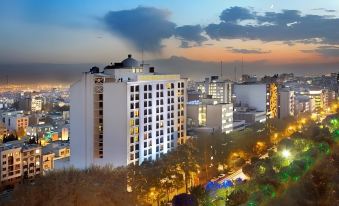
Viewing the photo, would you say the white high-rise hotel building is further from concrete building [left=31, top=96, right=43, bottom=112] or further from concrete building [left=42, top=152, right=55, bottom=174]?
concrete building [left=31, top=96, right=43, bottom=112]

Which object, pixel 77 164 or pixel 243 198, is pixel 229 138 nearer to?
pixel 77 164

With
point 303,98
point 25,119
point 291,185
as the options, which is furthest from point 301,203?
point 303,98

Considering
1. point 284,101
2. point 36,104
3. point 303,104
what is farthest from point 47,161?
point 36,104

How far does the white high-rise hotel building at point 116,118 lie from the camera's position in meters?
12.2

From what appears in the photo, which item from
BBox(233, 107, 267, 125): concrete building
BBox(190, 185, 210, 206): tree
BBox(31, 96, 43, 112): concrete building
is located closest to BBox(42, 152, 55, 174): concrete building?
BBox(233, 107, 267, 125): concrete building

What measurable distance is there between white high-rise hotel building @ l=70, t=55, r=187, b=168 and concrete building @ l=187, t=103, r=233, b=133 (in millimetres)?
5219

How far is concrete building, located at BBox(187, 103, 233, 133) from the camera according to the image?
18.2 metres

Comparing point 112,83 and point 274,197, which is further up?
point 112,83

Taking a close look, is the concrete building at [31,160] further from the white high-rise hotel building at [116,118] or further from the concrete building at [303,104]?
the concrete building at [303,104]

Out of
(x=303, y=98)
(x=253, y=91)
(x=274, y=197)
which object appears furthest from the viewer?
(x=303, y=98)

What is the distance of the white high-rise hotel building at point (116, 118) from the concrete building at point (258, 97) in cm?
1220

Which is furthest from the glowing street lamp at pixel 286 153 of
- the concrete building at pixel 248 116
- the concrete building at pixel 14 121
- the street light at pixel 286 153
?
the concrete building at pixel 14 121

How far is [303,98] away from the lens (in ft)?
110

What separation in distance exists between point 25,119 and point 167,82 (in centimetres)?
1570
